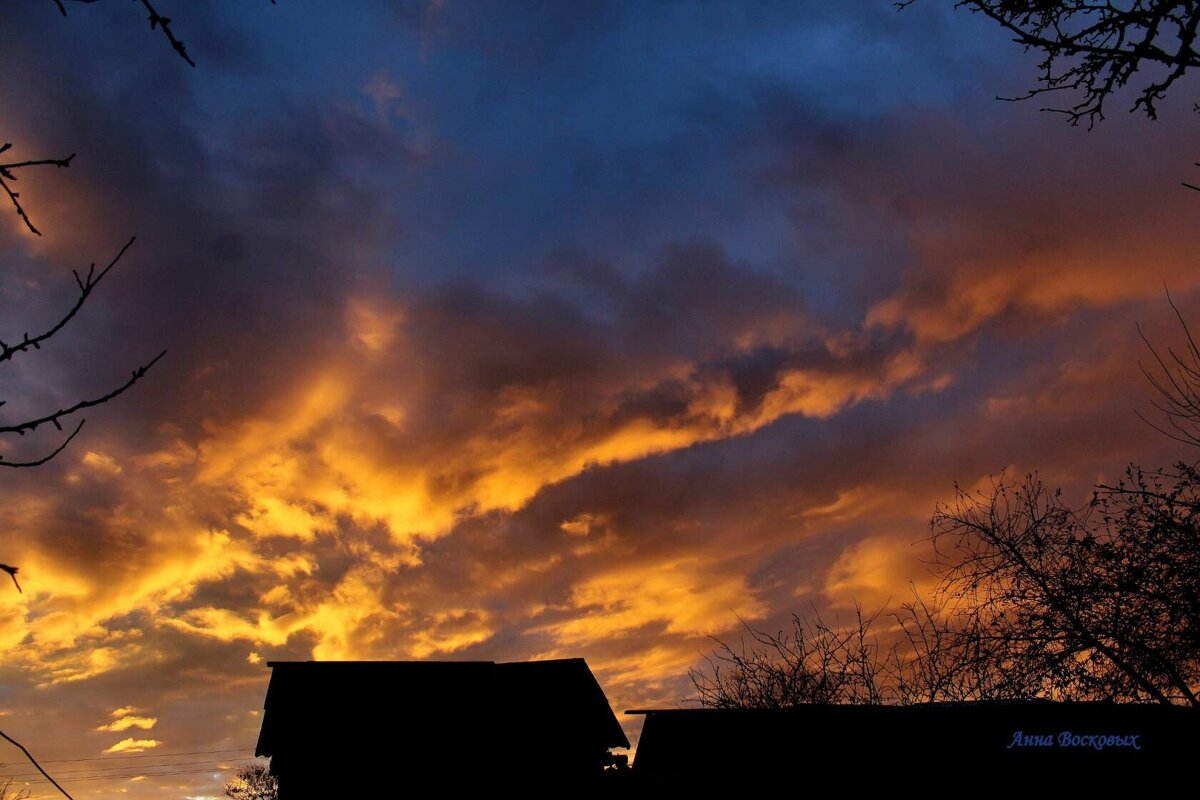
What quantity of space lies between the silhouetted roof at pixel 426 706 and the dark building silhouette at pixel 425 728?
0.03 m

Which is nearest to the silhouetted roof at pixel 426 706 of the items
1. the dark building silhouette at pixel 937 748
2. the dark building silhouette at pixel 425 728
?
the dark building silhouette at pixel 425 728

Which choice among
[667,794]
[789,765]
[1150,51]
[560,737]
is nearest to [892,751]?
[789,765]

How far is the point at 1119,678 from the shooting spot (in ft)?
49.8

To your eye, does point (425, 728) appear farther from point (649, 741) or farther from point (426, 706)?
point (649, 741)

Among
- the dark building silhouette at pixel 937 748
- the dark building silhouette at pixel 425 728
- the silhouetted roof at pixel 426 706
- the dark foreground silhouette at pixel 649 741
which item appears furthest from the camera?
the silhouetted roof at pixel 426 706

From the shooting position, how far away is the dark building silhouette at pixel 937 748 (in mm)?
7953

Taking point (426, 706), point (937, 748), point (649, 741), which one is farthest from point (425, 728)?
point (937, 748)

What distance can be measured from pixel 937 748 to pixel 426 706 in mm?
15503

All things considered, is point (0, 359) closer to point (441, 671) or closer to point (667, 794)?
point (667, 794)

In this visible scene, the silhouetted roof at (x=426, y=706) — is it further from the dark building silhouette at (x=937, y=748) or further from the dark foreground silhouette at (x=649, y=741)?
the dark building silhouette at (x=937, y=748)

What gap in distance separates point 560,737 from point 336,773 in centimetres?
579

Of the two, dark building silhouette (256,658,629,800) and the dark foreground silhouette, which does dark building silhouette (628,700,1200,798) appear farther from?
dark building silhouette (256,658,629,800)

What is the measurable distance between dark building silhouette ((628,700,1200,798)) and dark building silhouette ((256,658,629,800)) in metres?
9.92

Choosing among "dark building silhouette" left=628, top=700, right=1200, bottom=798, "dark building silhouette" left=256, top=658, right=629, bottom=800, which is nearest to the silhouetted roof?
"dark building silhouette" left=256, top=658, right=629, bottom=800
